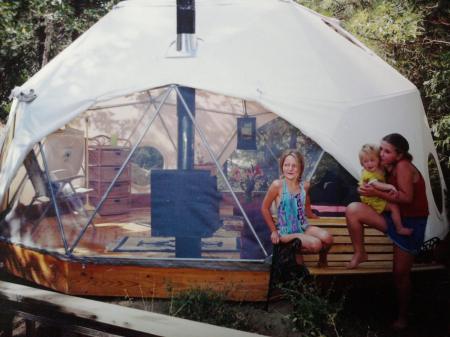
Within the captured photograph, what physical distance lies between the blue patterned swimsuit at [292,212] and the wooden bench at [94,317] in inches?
129

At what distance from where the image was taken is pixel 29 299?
2244 millimetres

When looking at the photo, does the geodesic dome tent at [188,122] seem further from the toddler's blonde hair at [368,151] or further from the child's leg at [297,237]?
the child's leg at [297,237]

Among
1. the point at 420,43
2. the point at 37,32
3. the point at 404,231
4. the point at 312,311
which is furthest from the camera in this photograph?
the point at 37,32

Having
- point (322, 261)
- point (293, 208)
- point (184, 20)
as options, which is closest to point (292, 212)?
point (293, 208)

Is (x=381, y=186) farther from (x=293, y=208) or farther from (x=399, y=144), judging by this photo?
(x=293, y=208)

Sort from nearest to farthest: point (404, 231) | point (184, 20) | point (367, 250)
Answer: point (404, 231), point (367, 250), point (184, 20)

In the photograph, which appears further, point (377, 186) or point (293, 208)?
point (293, 208)

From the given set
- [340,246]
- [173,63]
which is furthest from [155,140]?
[340,246]

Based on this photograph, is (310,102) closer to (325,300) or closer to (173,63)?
(173,63)

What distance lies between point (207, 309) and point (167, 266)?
736 mm

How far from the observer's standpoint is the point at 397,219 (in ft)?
16.7

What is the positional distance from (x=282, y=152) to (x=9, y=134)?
12.7ft

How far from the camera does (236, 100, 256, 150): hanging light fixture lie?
5871mm

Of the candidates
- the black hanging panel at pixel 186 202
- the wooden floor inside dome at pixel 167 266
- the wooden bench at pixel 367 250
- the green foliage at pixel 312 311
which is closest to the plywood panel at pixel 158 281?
the wooden floor inside dome at pixel 167 266
